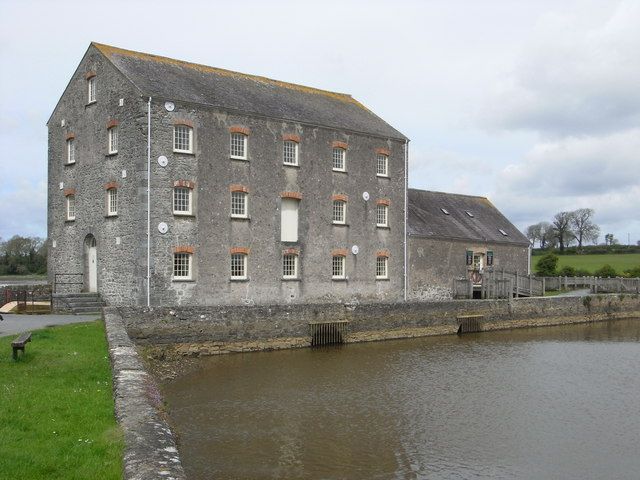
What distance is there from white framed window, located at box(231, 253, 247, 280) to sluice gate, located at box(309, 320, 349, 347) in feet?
12.7

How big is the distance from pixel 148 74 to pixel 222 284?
28.3ft

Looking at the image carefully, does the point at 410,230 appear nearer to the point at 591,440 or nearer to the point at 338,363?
the point at 338,363

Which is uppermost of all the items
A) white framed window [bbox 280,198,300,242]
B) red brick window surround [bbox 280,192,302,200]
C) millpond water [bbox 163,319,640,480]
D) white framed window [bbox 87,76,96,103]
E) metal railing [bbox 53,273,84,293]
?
white framed window [bbox 87,76,96,103]

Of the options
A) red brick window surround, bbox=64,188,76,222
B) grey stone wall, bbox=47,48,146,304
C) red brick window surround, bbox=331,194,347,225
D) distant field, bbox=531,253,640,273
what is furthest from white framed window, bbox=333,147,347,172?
distant field, bbox=531,253,640,273

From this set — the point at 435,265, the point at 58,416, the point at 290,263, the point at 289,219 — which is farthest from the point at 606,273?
the point at 58,416

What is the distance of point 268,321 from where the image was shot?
21672 mm

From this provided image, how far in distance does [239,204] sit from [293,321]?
560 cm

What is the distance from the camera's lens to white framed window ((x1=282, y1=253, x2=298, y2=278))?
86.3 ft

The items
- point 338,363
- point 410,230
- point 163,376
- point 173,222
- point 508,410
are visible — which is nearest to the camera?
point 508,410

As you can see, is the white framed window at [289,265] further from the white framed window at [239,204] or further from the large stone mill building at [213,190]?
the white framed window at [239,204]

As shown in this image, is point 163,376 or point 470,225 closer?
point 163,376

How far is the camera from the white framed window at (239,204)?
81.6ft

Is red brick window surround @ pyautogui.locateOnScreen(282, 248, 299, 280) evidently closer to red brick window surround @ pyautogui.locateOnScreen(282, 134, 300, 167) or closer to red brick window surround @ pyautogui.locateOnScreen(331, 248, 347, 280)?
red brick window surround @ pyautogui.locateOnScreen(331, 248, 347, 280)

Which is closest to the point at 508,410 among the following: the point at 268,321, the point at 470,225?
the point at 268,321
